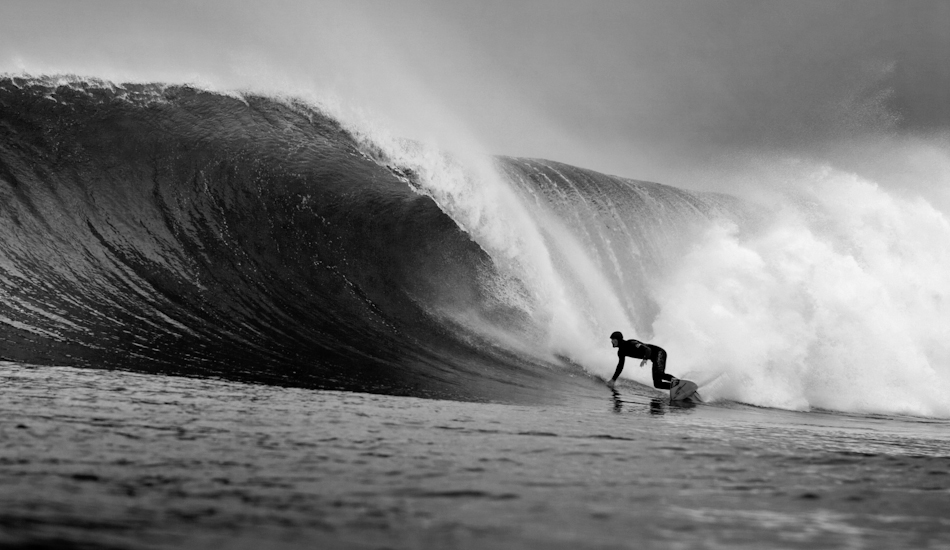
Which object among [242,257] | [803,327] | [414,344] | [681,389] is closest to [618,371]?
[681,389]

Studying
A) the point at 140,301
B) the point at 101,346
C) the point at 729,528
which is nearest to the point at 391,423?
the point at 729,528

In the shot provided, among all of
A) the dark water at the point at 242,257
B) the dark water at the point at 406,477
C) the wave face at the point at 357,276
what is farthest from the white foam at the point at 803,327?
the dark water at the point at 406,477

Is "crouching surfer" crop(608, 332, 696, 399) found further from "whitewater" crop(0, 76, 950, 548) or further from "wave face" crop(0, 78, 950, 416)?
"wave face" crop(0, 78, 950, 416)

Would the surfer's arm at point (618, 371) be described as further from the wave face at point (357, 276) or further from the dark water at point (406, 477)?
the dark water at point (406, 477)

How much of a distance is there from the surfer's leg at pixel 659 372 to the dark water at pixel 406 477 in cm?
348

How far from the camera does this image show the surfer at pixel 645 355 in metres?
10.4

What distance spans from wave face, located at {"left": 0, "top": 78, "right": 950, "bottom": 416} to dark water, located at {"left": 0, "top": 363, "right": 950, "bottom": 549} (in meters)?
1.99

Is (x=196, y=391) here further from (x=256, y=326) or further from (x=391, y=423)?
(x=256, y=326)

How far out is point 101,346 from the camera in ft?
26.8

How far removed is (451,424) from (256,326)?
4.80 meters

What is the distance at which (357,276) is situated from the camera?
1198 centimetres

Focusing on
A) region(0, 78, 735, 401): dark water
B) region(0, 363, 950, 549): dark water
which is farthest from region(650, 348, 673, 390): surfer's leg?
region(0, 363, 950, 549): dark water

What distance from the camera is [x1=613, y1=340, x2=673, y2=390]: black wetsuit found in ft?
34.1

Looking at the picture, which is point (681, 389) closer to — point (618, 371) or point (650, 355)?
point (650, 355)
